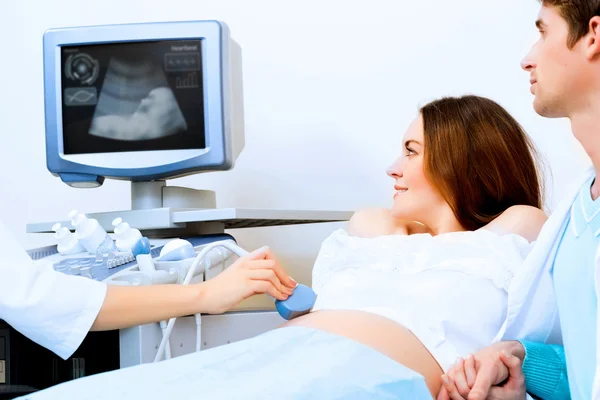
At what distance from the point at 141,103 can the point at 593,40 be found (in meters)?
1.18

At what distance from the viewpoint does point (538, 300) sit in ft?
4.08

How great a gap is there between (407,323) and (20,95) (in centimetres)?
185

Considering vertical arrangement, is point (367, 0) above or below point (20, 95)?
above

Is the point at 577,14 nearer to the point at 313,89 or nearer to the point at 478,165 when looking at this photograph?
the point at 478,165

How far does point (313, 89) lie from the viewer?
245cm

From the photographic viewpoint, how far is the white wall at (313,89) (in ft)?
7.43

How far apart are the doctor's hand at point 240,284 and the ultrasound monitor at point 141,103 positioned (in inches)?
26.2

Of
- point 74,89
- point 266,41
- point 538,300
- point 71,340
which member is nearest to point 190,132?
point 74,89

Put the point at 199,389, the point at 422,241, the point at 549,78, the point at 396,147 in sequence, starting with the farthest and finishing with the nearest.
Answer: the point at 396,147 → the point at 422,241 → the point at 549,78 → the point at 199,389

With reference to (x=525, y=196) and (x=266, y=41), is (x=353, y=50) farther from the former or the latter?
(x=525, y=196)

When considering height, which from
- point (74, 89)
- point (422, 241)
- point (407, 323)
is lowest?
point (407, 323)

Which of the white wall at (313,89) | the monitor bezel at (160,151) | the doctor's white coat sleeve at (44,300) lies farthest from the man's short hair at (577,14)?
the white wall at (313,89)

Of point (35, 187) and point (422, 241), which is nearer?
point (422, 241)

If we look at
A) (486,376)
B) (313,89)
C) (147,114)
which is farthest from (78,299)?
(313,89)
